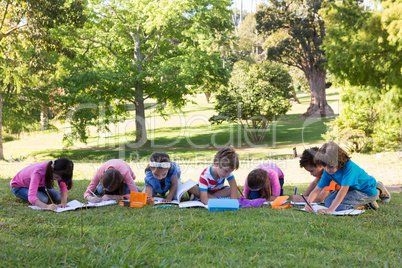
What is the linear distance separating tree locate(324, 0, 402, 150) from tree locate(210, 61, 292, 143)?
23.5 ft

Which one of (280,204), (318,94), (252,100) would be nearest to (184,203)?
(280,204)

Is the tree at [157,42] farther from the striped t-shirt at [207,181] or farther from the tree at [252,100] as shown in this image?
the striped t-shirt at [207,181]

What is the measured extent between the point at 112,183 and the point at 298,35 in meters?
24.1

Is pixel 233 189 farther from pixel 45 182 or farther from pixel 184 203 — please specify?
pixel 45 182

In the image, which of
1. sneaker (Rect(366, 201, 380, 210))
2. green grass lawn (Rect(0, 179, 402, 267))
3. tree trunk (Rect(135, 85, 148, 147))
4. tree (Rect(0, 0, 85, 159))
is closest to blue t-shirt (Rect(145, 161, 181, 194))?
green grass lawn (Rect(0, 179, 402, 267))

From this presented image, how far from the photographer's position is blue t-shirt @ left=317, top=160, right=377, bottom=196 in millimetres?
4426

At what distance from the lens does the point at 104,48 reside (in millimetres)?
21781

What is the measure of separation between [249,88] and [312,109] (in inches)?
451

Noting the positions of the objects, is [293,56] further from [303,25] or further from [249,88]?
[249,88]

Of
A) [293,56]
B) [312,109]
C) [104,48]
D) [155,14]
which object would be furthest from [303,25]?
[104,48]

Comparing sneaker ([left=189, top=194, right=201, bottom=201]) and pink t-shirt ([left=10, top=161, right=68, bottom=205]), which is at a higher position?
pink t-shirt ([left=10, top=161, right=68, bottom=205])

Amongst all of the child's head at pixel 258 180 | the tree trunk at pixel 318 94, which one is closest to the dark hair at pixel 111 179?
the child's head at pixel 258 180

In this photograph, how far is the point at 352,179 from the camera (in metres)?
4.39

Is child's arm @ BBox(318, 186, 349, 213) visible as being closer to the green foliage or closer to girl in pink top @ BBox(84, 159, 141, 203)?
girl in pink top @ BBox(84, 159, 141, 203)
